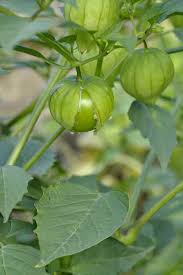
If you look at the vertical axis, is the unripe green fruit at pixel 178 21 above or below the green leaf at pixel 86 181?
above

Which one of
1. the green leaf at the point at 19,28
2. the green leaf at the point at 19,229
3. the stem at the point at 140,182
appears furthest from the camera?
the stem at the point at 140,182

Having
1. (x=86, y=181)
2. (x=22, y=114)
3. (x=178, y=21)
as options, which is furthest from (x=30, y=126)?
(x=22, y=114)

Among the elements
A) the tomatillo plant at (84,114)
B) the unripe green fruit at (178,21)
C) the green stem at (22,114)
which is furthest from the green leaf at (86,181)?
the green stem at (22,114)

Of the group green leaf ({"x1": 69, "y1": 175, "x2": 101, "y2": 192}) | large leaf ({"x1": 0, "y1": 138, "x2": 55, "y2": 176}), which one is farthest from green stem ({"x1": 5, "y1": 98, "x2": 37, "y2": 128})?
green leaf ({"x1": 69, "y1": 175, "x2": 101, "y2": 192})

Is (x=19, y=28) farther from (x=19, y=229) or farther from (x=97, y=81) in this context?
(x=19, y=229)

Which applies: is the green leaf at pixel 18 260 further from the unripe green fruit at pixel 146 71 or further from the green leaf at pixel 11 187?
the unripe green fruit at pixel 146 71

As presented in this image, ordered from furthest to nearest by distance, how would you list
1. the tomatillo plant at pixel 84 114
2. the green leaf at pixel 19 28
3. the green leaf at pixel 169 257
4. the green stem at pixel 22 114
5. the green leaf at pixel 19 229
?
1. the green leaf at pixel 169 257
2. the green stem at pixel 22 114
3. the green leaf at pixel 19 229
4. the tomatillo plant at pixel 84 114
5. the green leaf at pixel 19 28
